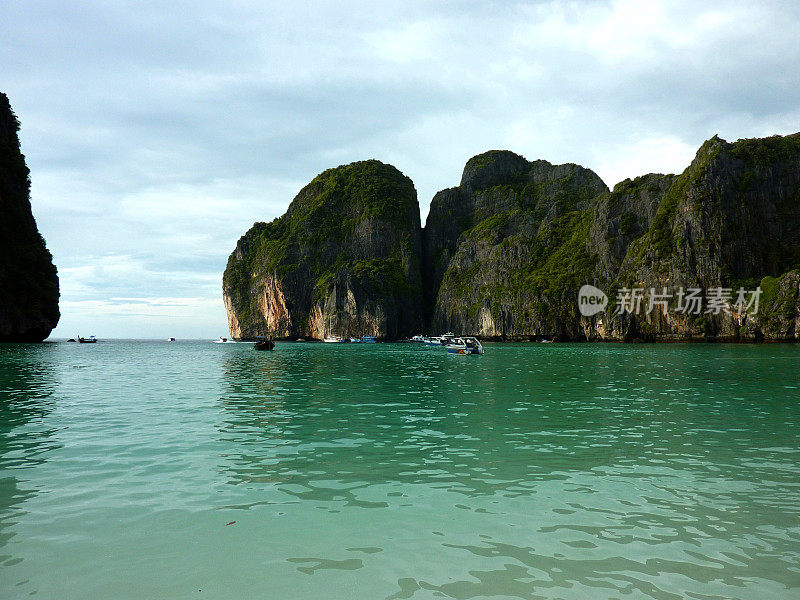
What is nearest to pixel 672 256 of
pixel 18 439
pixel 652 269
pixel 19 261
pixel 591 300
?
pixel 652 269

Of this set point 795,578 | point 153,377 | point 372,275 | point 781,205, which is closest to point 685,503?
point 795,578

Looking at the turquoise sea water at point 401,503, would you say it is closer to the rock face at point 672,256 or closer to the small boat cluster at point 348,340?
the rock face at point 672,256

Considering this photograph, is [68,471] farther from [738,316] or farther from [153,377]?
[738,316]

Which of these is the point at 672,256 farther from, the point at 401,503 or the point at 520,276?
Answer: the point at 401,503

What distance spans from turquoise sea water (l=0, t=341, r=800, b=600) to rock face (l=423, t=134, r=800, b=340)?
110 metres

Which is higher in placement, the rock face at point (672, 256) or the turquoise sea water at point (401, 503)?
the rock face at point (672, 256)

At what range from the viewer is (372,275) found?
19312 cm

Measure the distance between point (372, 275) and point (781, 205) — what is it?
12814 cm

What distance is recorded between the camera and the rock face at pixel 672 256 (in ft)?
378

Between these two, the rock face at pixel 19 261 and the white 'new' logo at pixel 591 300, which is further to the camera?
the white 'new' logo at pixel 591 300

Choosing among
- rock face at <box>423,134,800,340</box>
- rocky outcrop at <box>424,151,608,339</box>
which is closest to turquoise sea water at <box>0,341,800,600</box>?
rock face at <box>423,134,800,340</box>

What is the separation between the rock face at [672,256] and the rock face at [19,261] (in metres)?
126

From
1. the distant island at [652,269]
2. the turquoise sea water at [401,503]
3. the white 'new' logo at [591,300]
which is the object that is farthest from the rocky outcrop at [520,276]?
the turquoise sea water at [401,503]

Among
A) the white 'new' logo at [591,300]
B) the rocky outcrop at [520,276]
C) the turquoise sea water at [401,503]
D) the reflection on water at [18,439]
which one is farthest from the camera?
the rocky outcrop at [520,276]
